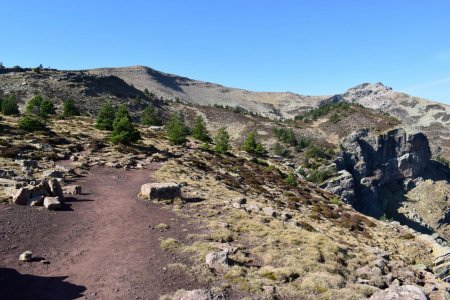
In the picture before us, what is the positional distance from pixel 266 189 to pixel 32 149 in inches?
1109

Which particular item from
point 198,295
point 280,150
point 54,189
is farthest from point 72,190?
point 280,150

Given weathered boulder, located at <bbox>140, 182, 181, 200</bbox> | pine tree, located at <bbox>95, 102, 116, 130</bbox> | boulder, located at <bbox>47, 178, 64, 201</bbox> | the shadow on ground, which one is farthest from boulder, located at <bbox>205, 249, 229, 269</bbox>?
pine tree, located at <bbox>95, 102, 116, 130</bbox>

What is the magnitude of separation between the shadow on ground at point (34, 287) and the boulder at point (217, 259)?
5.36m

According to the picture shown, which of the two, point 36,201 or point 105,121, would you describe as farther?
point 105,121

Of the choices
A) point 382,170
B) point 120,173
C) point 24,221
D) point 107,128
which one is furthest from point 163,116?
point 24,221

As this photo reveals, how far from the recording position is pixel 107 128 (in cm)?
6388

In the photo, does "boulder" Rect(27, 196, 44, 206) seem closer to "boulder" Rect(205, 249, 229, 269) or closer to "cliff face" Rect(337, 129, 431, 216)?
"boulder" Rect(205, 249, 229, 269)

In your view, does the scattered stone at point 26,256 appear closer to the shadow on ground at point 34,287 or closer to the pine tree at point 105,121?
the shadow on ground at point 34,287

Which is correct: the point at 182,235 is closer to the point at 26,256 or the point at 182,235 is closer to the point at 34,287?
the point at 26,256

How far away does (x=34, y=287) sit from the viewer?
12945 millimetres

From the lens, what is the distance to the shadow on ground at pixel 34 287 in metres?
12.4

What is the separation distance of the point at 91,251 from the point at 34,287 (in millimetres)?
3703

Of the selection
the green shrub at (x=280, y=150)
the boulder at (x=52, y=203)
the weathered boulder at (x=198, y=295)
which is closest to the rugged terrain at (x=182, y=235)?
the weathered boulder at (x=198, y=295)

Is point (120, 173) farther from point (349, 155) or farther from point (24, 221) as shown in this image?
point (349, 155)
